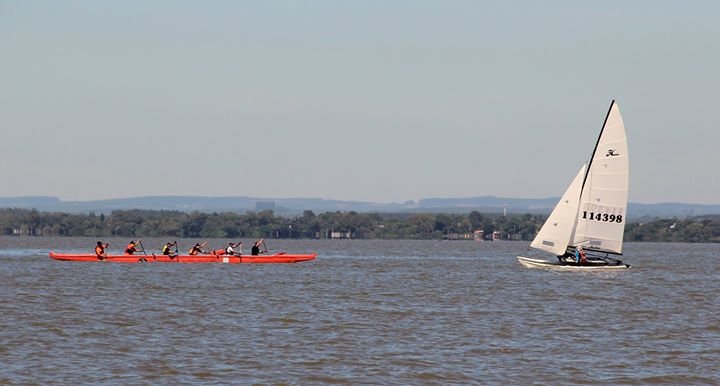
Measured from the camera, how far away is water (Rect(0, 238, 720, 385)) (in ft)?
97.2

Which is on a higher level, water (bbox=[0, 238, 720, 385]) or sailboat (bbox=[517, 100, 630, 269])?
sailboat (bbox=[517, 100, 630, 269])

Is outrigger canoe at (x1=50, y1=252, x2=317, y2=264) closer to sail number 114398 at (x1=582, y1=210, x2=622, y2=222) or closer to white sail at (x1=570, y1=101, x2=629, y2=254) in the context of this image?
white sail at (x1=570, y1=101, x2=629, y2=254)

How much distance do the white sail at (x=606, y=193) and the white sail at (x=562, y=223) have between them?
469 mm

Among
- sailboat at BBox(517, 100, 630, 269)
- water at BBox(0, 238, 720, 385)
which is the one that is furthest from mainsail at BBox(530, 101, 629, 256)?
water at BBox(0, 238, 720, 385)

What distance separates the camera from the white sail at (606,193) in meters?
68.7

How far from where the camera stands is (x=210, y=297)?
50.9 meters

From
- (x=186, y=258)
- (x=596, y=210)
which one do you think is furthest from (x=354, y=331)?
(x=186, y=258)

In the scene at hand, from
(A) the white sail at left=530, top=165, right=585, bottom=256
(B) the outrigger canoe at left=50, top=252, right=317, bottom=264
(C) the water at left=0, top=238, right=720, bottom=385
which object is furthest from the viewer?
(B) the outrigger canoe at left=50, top=252, right=317, bottom=264

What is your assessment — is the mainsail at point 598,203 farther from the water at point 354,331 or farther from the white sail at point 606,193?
the water at point 354,331

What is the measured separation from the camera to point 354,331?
38.0m

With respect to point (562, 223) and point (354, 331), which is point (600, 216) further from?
point (354, 331)

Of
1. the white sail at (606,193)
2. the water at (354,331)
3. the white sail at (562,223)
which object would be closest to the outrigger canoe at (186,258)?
the water at (354,331)

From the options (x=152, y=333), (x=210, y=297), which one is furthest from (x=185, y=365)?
(x=210, y=297)

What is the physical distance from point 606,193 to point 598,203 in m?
0.70
